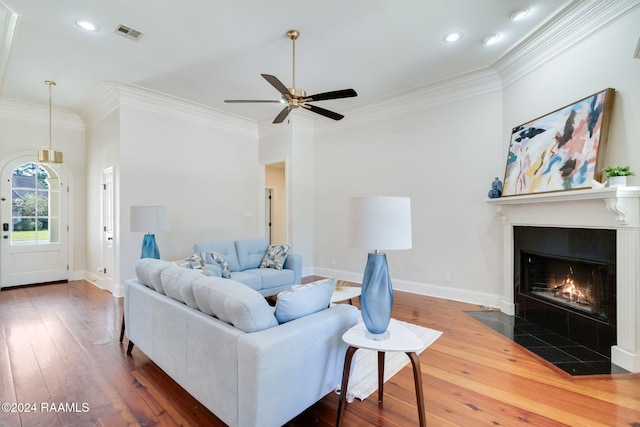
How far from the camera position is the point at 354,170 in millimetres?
5539

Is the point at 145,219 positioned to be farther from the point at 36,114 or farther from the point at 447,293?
the point at 447,293

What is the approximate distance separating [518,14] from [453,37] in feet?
1.96

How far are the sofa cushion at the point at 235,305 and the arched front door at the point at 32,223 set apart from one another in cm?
552

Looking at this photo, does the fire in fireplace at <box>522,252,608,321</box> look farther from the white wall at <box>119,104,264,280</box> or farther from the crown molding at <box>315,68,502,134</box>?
the white wall at <box>119,104,264,280</box>

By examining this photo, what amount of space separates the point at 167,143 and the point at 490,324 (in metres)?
5.46

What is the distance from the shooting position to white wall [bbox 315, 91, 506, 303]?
4105 mm

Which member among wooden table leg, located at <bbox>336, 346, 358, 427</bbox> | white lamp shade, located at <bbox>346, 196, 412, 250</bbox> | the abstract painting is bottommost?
wooden table leg, located at <bbox>336, 346, 358, 427</bbox>

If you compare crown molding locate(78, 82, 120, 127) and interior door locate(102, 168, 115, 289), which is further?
interior door locate(102, 168, 115, 289)

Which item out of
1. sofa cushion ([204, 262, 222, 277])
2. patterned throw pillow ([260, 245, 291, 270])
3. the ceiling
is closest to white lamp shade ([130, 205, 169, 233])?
sofa cushion ([204, 262, 222, 277])

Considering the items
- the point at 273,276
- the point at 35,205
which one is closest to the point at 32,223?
the point at 35,205

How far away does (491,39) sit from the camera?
3.34 meters

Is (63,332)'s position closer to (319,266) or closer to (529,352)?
(319,266)

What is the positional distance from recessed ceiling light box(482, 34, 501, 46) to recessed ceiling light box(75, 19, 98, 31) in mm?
4210

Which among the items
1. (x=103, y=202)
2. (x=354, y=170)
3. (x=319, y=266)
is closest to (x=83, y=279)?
(x=103, y=202)
